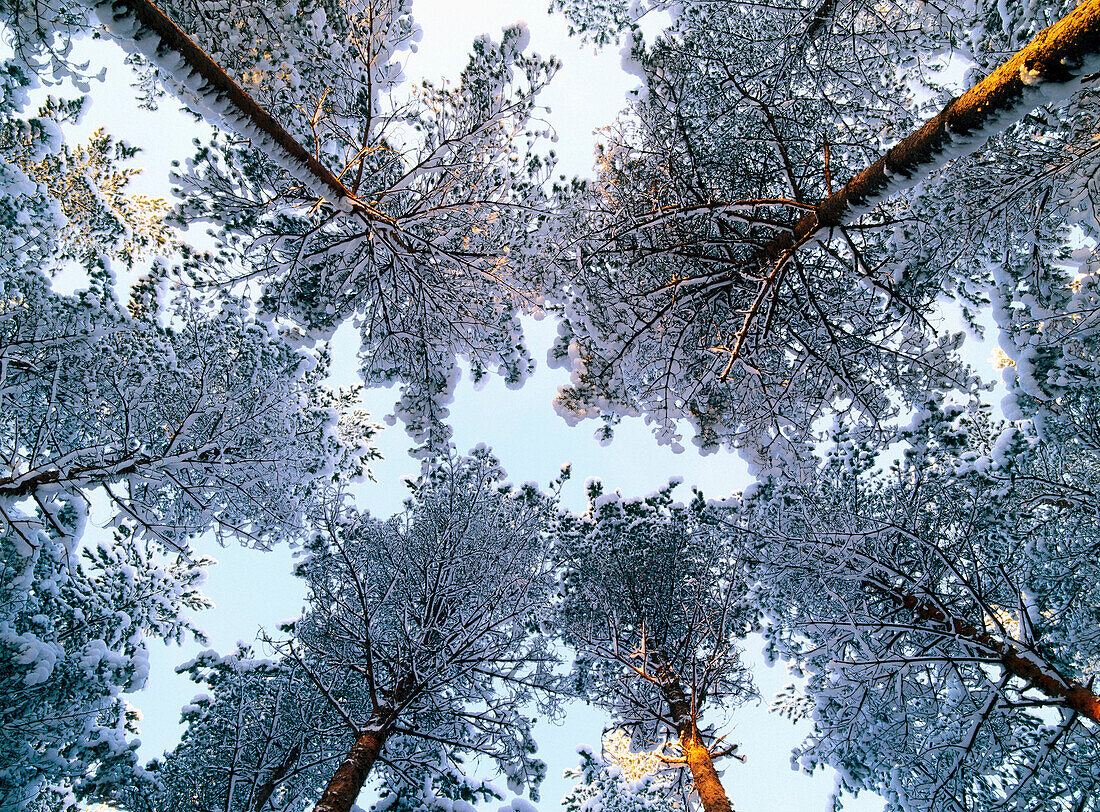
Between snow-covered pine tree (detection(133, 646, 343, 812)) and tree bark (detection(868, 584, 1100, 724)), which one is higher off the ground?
tree bark (detection(868, 584, 1100, 724))

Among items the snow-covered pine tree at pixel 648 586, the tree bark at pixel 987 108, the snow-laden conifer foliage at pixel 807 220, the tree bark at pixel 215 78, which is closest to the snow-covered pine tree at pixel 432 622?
the snow-covered pine tree at pixel 648 586

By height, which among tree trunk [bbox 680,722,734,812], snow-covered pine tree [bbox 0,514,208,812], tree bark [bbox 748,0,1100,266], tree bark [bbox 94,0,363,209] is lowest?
snow-covered pine tree [bbox 0,514,208,812]

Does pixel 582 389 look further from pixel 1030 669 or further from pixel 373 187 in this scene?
pixel 1030 669

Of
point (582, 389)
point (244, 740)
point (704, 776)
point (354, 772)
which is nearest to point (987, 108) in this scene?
point (582, 389)

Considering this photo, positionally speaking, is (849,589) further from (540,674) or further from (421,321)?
(421,321)

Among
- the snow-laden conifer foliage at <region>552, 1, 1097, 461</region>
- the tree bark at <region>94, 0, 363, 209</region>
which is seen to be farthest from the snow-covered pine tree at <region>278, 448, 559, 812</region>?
the tree bark at <region>94, 0, 363, 209</region>

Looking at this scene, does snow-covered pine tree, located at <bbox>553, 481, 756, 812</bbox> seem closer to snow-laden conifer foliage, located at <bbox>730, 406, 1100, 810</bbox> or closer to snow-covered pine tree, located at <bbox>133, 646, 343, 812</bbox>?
snow-laden conifer foliage, located at <bbox>730, 406, 1100, 810</bbox>
